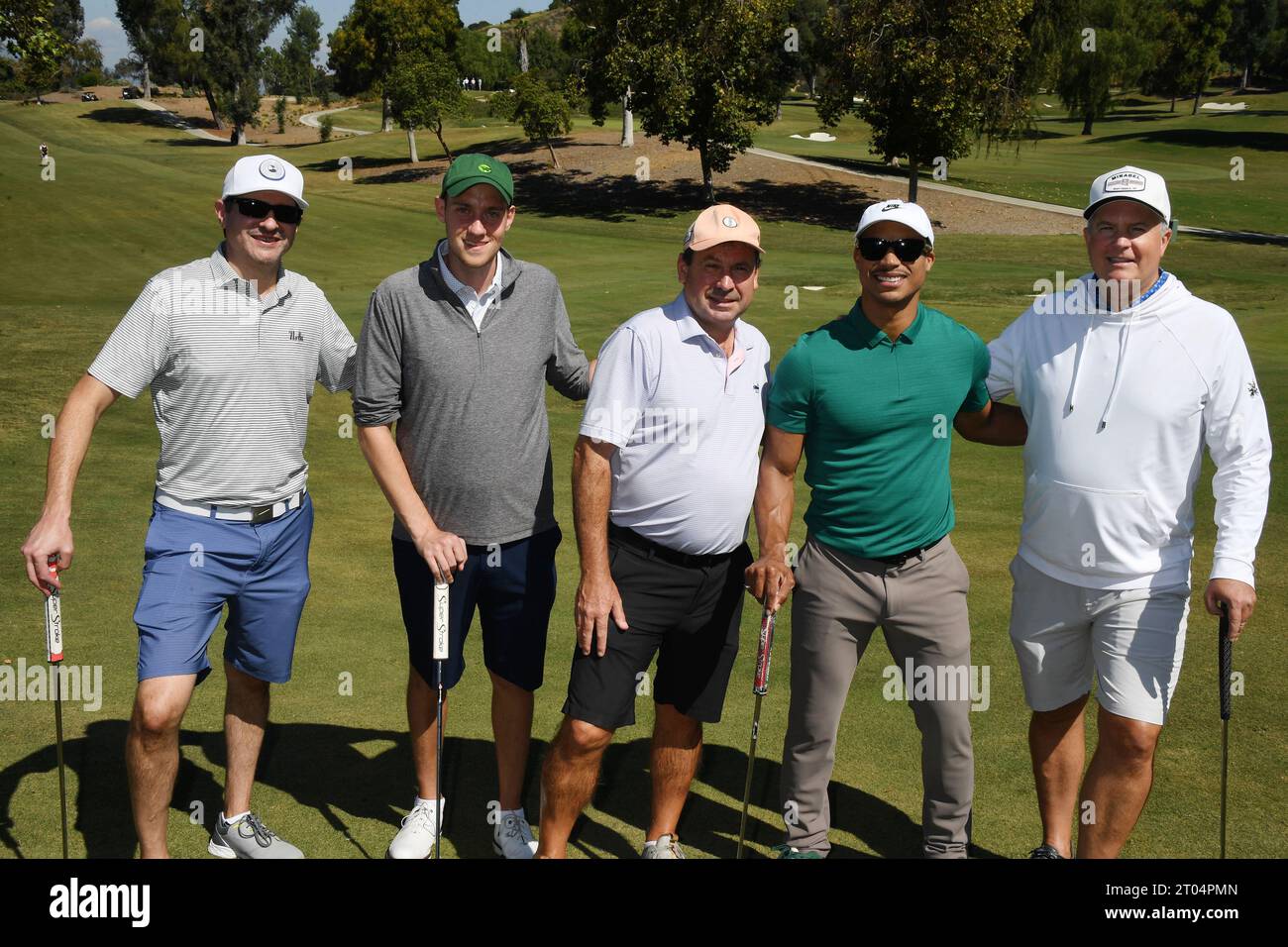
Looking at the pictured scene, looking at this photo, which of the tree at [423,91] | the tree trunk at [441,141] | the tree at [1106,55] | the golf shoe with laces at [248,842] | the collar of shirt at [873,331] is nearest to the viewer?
the collar of shirt at [873,331]

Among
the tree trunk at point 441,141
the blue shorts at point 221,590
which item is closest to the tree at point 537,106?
the tree trunk at point 441,141

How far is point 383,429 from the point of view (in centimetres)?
441

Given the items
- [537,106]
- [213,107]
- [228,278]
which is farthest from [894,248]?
[213,107]

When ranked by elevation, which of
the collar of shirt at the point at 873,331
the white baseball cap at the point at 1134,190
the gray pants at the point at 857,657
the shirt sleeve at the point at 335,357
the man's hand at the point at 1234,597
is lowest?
the gray pants at the point at 857,657

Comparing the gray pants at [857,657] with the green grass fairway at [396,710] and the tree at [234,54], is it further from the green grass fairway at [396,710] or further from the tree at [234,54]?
the tree at [234,54]

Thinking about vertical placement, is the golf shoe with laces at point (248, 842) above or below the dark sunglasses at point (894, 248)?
below

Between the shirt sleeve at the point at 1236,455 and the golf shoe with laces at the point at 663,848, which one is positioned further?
the golf shoe with laces at the point at 663,848

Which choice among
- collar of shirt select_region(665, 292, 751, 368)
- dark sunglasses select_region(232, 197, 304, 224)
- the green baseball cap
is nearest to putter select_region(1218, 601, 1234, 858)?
collar of shirt select_region(665, 292, 751, 368)

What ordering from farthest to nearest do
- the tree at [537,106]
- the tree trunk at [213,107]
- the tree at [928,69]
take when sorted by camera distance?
the tree trunk at [213,107] → the tree at [537,106] → the tree at [928,69]

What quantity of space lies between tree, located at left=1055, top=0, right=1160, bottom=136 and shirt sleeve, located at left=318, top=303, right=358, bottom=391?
4453 centimetres

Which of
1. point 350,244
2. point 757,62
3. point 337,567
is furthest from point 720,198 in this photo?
point 337,567

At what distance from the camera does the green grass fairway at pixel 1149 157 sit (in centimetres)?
4259

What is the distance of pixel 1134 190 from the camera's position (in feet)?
13.5
